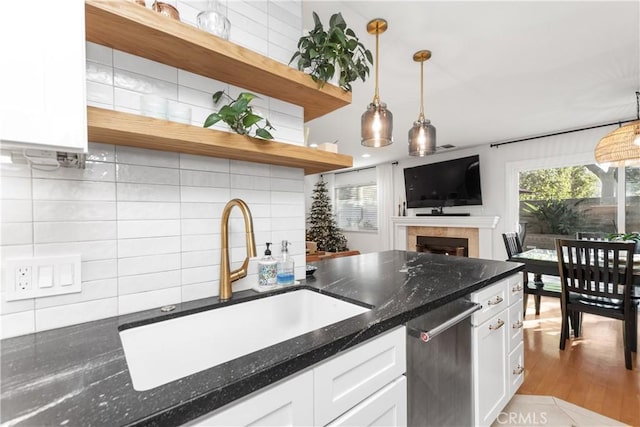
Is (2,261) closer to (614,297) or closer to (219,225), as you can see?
(219,225)

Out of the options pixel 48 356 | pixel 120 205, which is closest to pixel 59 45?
pixel 120 205

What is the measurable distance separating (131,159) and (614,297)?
3232mm

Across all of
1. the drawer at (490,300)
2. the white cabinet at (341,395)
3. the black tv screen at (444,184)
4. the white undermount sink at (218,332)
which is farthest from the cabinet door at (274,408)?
the black tv screen at (444,184)

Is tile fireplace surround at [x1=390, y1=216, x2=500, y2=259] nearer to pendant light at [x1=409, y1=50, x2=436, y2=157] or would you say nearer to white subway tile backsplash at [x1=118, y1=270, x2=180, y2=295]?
pendant light at [x1=409, y1=50, x2=436, y2=157]

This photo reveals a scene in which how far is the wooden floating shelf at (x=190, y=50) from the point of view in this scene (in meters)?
0.78

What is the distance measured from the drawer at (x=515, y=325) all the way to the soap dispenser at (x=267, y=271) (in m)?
1.36

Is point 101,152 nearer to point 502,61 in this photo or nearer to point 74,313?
point 74,313

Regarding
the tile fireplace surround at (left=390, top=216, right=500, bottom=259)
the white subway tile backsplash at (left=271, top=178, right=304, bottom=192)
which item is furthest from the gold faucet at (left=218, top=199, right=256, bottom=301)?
the tile fireplace surround at (left=390, top=216, right=500, bottom=259)

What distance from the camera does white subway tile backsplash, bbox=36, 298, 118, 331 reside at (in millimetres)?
822

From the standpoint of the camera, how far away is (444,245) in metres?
5.07

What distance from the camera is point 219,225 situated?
3.85 ft

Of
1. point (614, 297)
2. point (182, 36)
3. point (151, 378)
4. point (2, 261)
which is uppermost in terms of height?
point (182, 36)

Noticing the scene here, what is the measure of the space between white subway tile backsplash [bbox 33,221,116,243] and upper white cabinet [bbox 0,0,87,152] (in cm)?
37

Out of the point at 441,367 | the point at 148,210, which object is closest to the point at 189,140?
the point at 148,210
